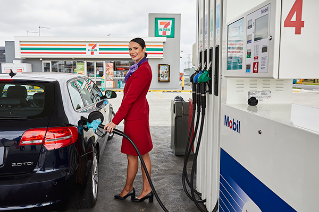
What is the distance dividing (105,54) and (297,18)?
20481mm

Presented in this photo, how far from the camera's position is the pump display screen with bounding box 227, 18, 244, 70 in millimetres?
2137

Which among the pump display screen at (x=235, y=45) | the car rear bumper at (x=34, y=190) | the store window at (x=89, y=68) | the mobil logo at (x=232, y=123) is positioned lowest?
the car rear bumper at (x=34, y=190)

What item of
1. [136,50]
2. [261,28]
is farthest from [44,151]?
[261,28]

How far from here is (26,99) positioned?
9.67ft

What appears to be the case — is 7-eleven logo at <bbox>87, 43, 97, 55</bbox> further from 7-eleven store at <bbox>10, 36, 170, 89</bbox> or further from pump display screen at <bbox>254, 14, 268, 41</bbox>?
pump display screen at <bbox>254, 14, 268, 41</bbox>

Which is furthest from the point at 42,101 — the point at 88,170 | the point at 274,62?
the point at 274,62

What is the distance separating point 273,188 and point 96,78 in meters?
21.2

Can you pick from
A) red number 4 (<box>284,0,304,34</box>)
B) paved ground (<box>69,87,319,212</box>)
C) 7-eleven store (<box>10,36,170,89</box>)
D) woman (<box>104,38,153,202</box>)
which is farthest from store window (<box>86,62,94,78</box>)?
red number 4 (<box>284,0,304,34</box>)

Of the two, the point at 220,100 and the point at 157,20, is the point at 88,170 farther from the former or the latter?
the point at 157,20

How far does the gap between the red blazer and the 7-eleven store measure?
1779cm

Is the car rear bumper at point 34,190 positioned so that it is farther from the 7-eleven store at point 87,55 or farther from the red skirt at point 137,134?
the 7-eleven store at point 87,55

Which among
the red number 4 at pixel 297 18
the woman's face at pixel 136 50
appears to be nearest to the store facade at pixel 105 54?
the woman's face at pixel 136 50

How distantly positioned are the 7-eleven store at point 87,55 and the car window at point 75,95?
17.3 metres

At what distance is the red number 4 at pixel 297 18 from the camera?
171cm
